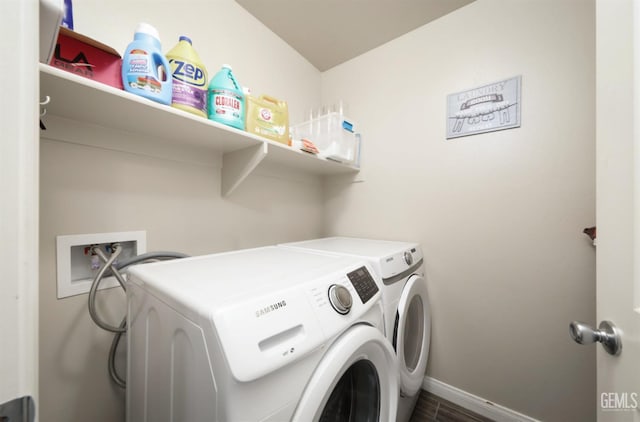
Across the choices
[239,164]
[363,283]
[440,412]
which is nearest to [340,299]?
[363,283]

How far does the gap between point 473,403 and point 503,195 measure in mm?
1254

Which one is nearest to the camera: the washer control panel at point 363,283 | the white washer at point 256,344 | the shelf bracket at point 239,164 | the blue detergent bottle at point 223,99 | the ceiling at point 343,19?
the white washer at point 256,344

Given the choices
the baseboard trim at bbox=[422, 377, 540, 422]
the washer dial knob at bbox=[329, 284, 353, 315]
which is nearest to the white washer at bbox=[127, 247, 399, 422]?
the washer dial knob at bbox=[329, 284, 353, 315]

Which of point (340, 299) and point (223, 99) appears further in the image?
point (223, 99)

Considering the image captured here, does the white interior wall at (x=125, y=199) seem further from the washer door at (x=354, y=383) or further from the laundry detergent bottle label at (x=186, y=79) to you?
the washer door at (x=354, y=383)

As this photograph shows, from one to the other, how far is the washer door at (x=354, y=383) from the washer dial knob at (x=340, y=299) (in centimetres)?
Answer: 7

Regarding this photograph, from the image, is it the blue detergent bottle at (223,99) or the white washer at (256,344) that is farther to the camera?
the blue detergent bottle at (223,99)

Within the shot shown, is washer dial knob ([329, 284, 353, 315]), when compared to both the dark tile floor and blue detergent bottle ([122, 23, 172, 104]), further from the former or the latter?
the dark tile floor

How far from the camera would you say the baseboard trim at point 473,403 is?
50.3 inches

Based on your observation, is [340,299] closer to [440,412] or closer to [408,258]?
[408,258]

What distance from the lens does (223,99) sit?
3.18 ft

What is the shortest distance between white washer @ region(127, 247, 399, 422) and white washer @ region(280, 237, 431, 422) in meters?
0.18

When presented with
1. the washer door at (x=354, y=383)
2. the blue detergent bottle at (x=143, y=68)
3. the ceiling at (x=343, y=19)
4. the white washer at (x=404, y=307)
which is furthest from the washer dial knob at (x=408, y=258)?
the ceiling at (x=343, y=19)

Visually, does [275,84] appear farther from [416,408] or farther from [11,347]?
[416,408]
